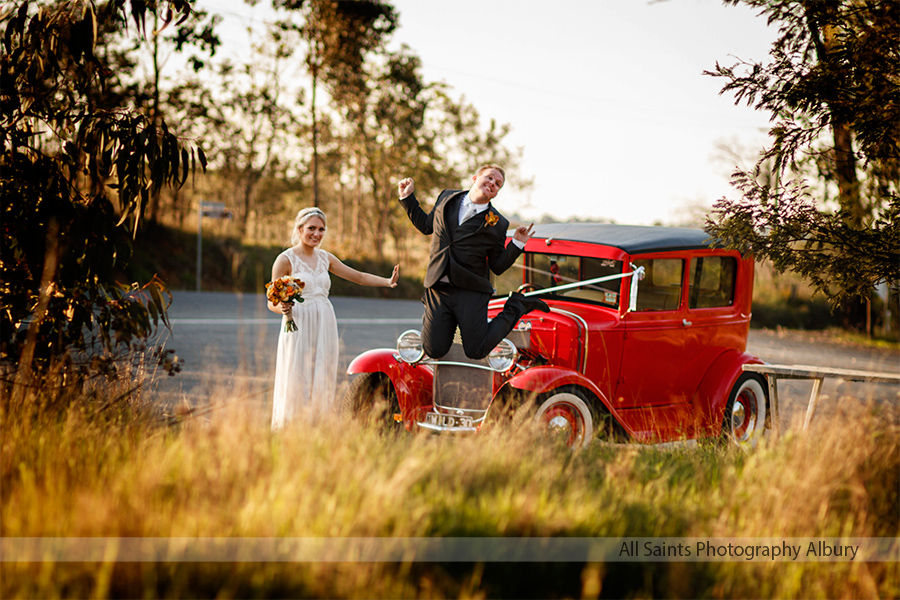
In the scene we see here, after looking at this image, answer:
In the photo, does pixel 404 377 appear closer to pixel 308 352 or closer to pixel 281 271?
pixel 308 352

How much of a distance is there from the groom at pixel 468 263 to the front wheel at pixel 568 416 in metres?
0.58

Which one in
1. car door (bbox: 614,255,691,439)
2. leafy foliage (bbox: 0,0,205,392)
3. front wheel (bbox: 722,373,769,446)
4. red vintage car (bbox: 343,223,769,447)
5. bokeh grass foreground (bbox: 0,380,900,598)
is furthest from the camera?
front wheel (bbox: 722,373,769,446)

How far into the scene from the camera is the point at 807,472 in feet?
11.1

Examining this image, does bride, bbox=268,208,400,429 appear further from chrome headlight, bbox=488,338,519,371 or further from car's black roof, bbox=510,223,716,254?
car's black roof, bbox=510,223,716,254

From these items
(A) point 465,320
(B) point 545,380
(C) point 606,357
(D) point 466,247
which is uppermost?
(D) point 466,247

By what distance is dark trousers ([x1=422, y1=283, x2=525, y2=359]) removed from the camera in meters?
4.89

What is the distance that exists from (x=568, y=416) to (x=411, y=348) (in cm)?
128

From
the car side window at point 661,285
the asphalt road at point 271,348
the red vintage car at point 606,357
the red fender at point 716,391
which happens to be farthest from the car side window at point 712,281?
the asphalt road at point 271,348

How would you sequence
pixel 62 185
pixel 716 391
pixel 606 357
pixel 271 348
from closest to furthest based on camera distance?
pixel 62 185, pixel 606 357, pixel 716 391, pixel 271 348

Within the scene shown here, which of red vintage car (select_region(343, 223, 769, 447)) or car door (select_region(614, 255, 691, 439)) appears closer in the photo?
red vintage car (select_region(343, 223, 769, 447))

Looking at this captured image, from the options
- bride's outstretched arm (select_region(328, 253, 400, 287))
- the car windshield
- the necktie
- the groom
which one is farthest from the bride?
the car windshield

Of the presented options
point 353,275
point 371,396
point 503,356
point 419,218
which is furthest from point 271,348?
point 503,356

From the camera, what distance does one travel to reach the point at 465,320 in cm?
488

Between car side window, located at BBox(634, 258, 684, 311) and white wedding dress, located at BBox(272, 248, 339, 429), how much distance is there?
8.97ft
